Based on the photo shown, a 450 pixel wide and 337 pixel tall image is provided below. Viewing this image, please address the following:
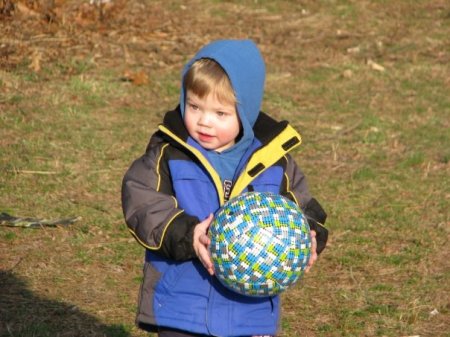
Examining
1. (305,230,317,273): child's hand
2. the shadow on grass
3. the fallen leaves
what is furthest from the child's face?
the fallen leaves

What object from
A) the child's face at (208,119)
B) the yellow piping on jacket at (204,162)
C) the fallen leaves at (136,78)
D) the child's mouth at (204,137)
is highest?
the child's face at (208,119)

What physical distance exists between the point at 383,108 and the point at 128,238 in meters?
4.66

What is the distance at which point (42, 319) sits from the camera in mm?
6172

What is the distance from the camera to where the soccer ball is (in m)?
3.90

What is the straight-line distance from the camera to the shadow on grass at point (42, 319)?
6008 mm

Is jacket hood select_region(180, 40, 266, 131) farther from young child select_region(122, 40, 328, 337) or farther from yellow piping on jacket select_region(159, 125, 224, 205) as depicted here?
yellow piping on jacket select_region(159, 125, 224, 205)

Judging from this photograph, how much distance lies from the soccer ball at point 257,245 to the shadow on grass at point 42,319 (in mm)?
2287

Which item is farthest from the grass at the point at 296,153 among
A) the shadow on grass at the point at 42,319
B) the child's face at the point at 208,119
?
the child's face at the point at 208,119

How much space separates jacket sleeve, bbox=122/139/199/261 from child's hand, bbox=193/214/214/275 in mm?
23

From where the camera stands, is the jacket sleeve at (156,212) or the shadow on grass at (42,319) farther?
the shadow on grass at (42,319)

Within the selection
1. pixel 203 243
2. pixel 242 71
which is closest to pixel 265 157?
pixel 242 71

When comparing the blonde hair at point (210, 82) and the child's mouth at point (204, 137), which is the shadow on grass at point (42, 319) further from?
the blonde hair at point (210, 82)

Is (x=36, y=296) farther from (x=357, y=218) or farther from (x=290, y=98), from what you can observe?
(x=290, y=98)

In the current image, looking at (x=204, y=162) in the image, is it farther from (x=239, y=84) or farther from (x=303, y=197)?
(x=303, y=197)
